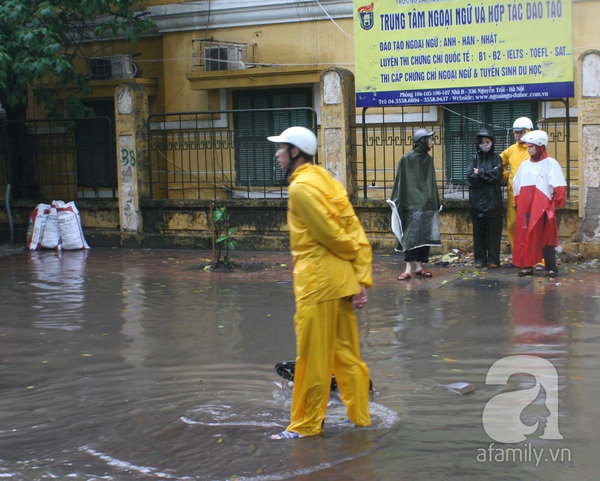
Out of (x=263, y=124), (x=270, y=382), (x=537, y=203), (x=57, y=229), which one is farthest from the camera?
(x=263, y=124)

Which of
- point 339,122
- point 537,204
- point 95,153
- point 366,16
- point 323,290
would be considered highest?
point 366,16

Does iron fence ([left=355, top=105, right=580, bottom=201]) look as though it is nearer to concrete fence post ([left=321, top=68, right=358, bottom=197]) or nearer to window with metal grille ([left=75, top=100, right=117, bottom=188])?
concrete fence post ([left=321, top=68, right=358, bottom=197])

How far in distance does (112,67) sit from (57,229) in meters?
4.19

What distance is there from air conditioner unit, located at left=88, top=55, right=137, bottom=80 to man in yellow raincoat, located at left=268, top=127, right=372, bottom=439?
12735 millimetres

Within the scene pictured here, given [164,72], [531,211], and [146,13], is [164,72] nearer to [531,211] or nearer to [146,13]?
[146,13]

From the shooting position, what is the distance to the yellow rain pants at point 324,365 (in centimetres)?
511

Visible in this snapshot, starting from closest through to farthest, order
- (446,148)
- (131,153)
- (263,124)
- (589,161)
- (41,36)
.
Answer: (589,161)
(446,148)
(41,36)
(131,153)
(263,124)

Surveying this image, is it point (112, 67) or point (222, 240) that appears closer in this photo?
point (222, 240)

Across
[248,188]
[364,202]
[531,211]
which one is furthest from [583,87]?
[248,188]

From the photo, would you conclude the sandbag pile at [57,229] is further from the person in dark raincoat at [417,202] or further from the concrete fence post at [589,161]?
the concrete fence post at [589,161]

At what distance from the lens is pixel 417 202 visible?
10758 mm

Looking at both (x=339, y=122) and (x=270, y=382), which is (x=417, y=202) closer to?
(x=339, y=122)

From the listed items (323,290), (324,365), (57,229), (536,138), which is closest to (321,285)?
(323,290)

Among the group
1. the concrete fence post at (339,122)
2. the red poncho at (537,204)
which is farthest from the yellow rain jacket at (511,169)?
the concrete fence post at (339,122)
